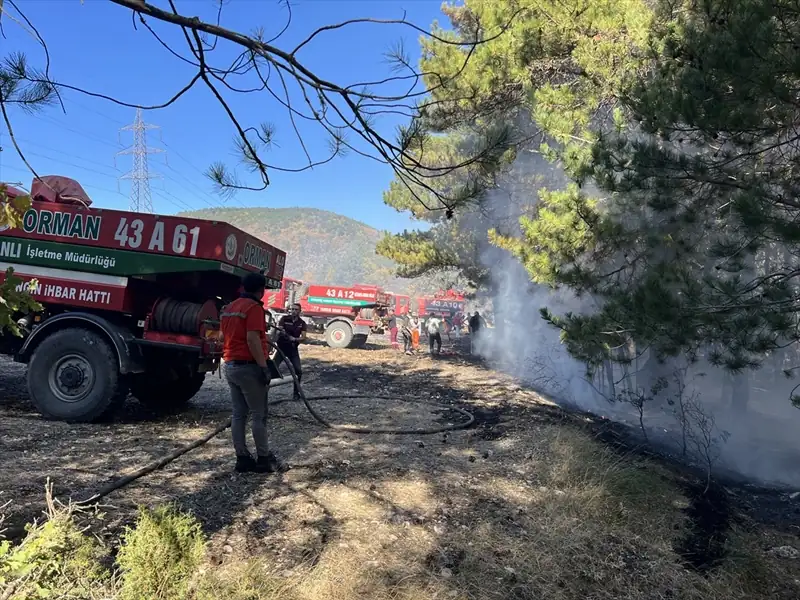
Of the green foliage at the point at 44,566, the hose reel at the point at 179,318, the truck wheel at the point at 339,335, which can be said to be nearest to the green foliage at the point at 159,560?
the green foliage at the point at 44,566

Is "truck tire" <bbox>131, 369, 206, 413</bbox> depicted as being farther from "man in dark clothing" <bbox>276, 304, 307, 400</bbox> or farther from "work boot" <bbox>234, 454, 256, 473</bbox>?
"work boot" <bbox>234, 454, 256, 473</bbox>

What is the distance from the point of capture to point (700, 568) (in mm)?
3873

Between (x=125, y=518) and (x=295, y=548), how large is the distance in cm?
111

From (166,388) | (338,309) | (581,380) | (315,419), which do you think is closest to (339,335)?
(338,309)

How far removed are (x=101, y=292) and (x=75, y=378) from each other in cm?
98

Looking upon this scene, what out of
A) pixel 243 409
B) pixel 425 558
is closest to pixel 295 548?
pixel 425 558

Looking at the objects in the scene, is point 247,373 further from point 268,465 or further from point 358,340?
point 358,340

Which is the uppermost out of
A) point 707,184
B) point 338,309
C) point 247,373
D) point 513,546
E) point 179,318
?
point 707,184

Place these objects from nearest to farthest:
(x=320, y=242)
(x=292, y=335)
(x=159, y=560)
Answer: (x=159, y=560) → (x=292, y=335) → (x=320, y=242)

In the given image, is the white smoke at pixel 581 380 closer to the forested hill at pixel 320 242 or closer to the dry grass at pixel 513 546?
the dry grass at pixel 513 546

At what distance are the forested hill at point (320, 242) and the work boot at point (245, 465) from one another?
93.1 meters

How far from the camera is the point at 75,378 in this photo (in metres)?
5.82

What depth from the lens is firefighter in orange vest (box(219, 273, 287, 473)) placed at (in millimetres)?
4586

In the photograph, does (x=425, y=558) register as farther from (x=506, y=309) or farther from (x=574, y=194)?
(x=506, y=309)
